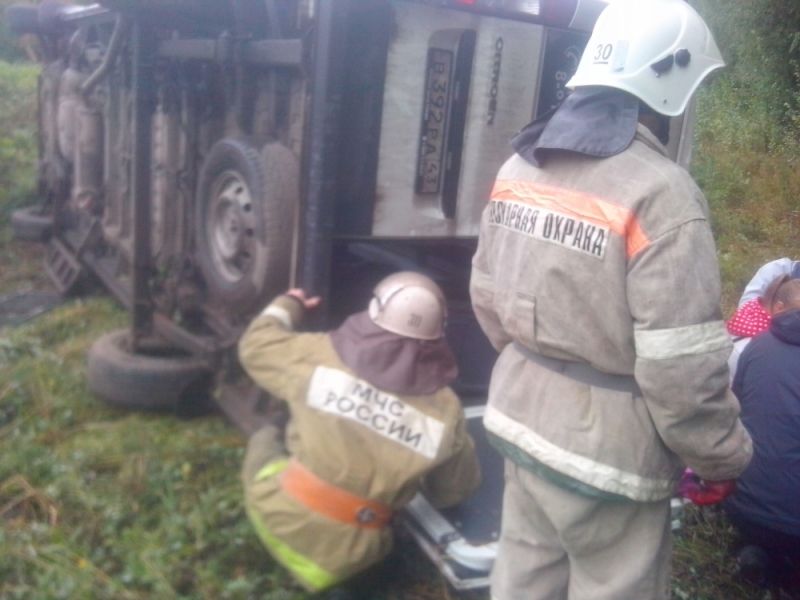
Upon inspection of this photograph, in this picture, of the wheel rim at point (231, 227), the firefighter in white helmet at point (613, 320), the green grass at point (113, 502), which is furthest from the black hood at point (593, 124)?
the green grass at point (113, 502)

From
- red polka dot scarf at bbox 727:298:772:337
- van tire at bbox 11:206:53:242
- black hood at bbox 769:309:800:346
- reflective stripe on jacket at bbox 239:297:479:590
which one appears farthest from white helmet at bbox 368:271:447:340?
van tire at bbox 11:206:53:242

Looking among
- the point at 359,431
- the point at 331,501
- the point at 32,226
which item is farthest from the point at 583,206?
the point at 32,226

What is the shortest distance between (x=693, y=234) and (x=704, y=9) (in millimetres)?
12439

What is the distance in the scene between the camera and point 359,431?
2812 millimetres

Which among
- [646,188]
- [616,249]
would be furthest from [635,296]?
[646,188]

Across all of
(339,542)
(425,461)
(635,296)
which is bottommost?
(339,542)

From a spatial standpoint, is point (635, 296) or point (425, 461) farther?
point (425, 461)

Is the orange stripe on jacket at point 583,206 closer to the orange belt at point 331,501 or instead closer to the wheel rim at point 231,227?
the orange belt at point 331,501

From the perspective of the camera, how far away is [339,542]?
288 cm

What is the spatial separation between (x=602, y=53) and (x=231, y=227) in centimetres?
192

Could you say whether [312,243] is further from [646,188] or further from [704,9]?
[704,9]

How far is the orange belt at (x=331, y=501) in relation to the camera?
285cm

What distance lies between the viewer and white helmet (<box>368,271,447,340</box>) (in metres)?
2.85

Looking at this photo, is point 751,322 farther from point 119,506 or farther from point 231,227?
point 119,506
